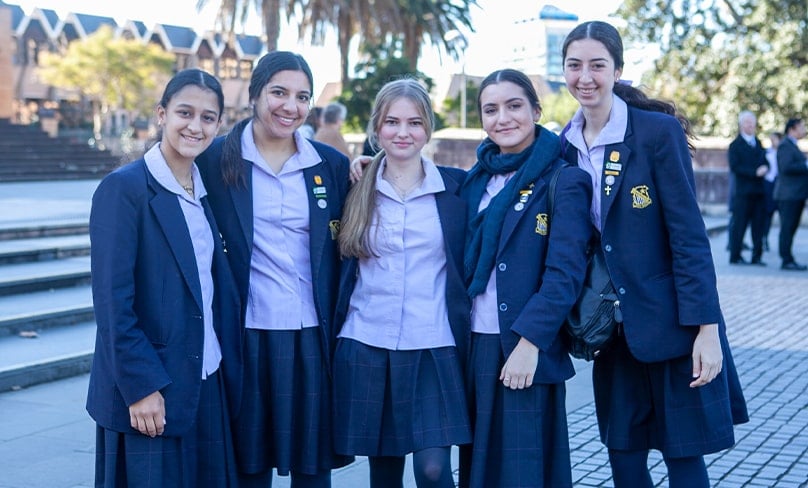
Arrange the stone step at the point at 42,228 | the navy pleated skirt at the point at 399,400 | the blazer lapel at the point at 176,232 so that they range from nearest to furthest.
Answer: the blazer lapel at the point at 176,232 < the navy pleated skirt at the point at 399,400 < the stone step at the point at 42,228

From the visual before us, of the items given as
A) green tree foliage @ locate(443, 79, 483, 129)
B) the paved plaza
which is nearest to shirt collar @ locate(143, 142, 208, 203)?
the paved plaza

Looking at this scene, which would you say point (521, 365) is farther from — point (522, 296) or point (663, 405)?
point (663, 405)

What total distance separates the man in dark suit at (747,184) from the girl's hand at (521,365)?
1040cm

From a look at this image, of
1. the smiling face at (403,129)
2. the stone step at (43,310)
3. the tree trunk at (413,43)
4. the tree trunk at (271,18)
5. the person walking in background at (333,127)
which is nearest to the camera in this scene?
the smiling face at (403,129)

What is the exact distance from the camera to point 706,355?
→ 3.42m

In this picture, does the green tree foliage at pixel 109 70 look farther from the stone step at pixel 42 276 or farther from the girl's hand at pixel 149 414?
the girl's hand at pixel 149 414

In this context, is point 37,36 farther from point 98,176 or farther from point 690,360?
point 690,360

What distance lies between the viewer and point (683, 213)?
3408 mm

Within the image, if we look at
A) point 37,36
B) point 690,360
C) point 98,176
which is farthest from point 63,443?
point 37,36

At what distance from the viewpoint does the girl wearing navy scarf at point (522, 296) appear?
11.1 feet

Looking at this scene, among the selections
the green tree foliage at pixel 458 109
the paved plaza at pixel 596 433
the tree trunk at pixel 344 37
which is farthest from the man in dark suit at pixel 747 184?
the green tree foliage at pixel 458 109

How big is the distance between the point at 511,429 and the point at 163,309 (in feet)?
4.03

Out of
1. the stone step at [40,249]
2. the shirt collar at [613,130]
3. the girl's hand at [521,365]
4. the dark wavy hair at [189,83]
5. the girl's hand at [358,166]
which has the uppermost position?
the dark wavy hair at [189,83]

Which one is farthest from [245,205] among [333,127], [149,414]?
[333,127]
